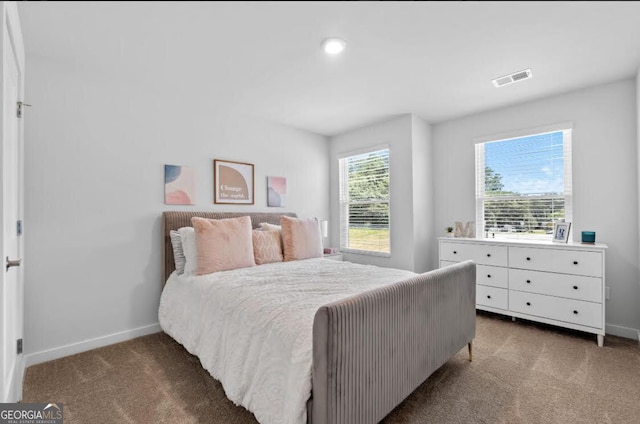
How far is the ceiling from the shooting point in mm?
754

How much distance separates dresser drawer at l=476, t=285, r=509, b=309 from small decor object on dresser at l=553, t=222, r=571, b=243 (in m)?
0.69

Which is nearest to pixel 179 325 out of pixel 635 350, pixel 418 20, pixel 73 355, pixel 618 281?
pixel 73 355

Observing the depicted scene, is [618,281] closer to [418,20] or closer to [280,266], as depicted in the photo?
[280,266]

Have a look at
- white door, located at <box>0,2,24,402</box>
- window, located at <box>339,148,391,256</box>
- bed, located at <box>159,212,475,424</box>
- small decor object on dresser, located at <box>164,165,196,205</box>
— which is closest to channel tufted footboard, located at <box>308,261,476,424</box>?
bed, located at <box>159,212,475,424</box>

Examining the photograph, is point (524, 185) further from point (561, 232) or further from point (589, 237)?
point (589, 237)

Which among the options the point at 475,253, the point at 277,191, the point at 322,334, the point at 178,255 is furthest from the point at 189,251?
the point at 475,253

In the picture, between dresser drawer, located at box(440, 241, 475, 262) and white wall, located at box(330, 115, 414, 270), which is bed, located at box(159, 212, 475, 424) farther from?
white wall, located at box(330, 115, 414, 270)

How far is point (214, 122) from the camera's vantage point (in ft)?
10.7

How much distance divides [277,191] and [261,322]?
2.39m

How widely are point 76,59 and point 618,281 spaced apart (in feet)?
15.7

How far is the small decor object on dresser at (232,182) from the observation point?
3.25 m

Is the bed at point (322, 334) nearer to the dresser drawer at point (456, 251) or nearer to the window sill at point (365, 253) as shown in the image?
the dresser drawer at point (456, 251)

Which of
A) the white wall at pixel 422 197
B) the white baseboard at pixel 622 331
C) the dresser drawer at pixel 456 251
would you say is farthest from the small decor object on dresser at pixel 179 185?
the white baseboard at pixel 622 331

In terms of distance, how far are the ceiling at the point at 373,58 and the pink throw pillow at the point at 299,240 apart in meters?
1.29
